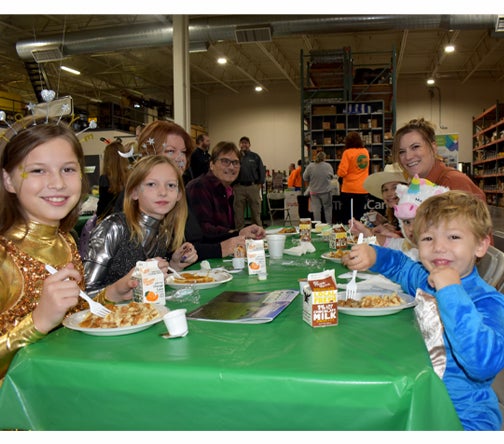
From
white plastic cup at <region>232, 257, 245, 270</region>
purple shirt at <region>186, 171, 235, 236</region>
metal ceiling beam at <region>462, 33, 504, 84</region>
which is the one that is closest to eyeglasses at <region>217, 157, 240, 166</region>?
purple shirt at <region>186, 171, 235, 236</region>

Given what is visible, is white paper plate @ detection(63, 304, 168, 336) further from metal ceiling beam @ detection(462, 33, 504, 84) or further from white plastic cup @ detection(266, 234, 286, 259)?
metal ceiling beam @ detection(462, 33, 504, 84)

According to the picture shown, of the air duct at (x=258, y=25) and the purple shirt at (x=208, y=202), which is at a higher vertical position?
the air duct at (x=258, y=25)

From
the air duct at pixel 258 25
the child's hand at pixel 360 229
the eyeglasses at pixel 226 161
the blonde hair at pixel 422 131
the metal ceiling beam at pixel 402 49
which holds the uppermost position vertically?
the metal ceiling beam at pixel 402 49

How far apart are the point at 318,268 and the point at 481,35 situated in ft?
46.6

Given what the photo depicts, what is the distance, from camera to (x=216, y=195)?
3787 mm

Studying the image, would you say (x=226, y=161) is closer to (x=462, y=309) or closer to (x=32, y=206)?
(x=32, y=206)

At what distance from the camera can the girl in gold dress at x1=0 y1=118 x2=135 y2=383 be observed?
145cm

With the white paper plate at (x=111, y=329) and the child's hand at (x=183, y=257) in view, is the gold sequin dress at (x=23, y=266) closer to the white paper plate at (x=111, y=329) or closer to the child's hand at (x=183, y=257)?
the white paper plate at (x=111, y=329)

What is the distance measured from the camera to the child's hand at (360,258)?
1700 mm

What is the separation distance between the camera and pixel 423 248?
4.83ft

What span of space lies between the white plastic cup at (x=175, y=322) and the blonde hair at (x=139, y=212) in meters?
1.05

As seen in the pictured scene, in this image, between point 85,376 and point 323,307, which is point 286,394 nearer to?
point 323,307

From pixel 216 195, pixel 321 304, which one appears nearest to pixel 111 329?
pixel 321 304

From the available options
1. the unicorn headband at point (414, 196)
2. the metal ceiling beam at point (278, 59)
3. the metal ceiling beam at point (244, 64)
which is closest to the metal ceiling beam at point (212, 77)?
the metal ceiling beam at point (244, 64)
